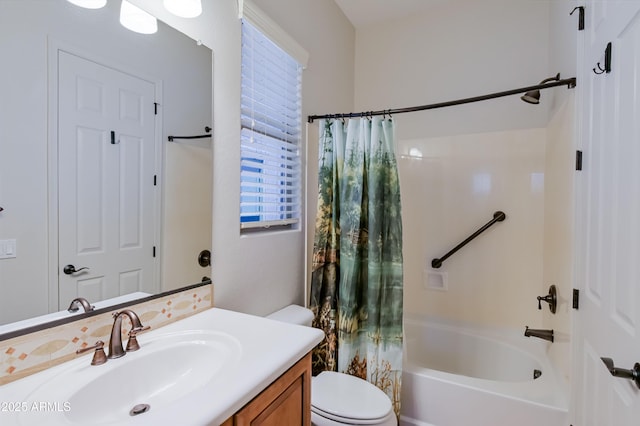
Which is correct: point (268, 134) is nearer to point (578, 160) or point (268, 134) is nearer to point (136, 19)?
point (136, 19)

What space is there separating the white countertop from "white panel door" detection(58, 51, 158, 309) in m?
0.20

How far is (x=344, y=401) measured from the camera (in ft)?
4.76

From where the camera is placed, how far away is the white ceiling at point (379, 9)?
7.94 ft

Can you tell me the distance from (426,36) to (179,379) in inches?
113

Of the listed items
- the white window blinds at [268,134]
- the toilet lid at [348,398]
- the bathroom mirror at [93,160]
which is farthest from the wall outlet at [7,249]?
the toilet lid at [348,398]

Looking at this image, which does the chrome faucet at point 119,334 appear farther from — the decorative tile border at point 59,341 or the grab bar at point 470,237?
the grab bar at point 470,237

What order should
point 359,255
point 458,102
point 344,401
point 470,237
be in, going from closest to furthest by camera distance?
point 344,401 < point 458,102 < point 359,255 < point 470,237

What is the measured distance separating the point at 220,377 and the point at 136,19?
1.17 meters

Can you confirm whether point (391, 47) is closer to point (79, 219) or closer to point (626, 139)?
point (626, 139)

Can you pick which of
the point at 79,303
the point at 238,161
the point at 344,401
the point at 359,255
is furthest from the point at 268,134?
the point at 344,401

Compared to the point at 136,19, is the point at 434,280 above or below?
below

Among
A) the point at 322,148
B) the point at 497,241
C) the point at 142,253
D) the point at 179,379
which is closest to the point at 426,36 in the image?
the point at 322,148

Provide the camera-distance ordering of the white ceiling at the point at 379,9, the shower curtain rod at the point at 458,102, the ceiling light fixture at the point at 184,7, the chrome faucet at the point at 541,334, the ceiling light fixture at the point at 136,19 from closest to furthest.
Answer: the ceiling light fixture at the point at 136,19 < the ceiling light fixture at the point at 184,7 < the shower curtain rod at the point at 458,102 < the chrome faucet at the point at 541,334 < the white ceiling at the point at 379,9

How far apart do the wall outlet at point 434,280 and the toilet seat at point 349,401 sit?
115cm
